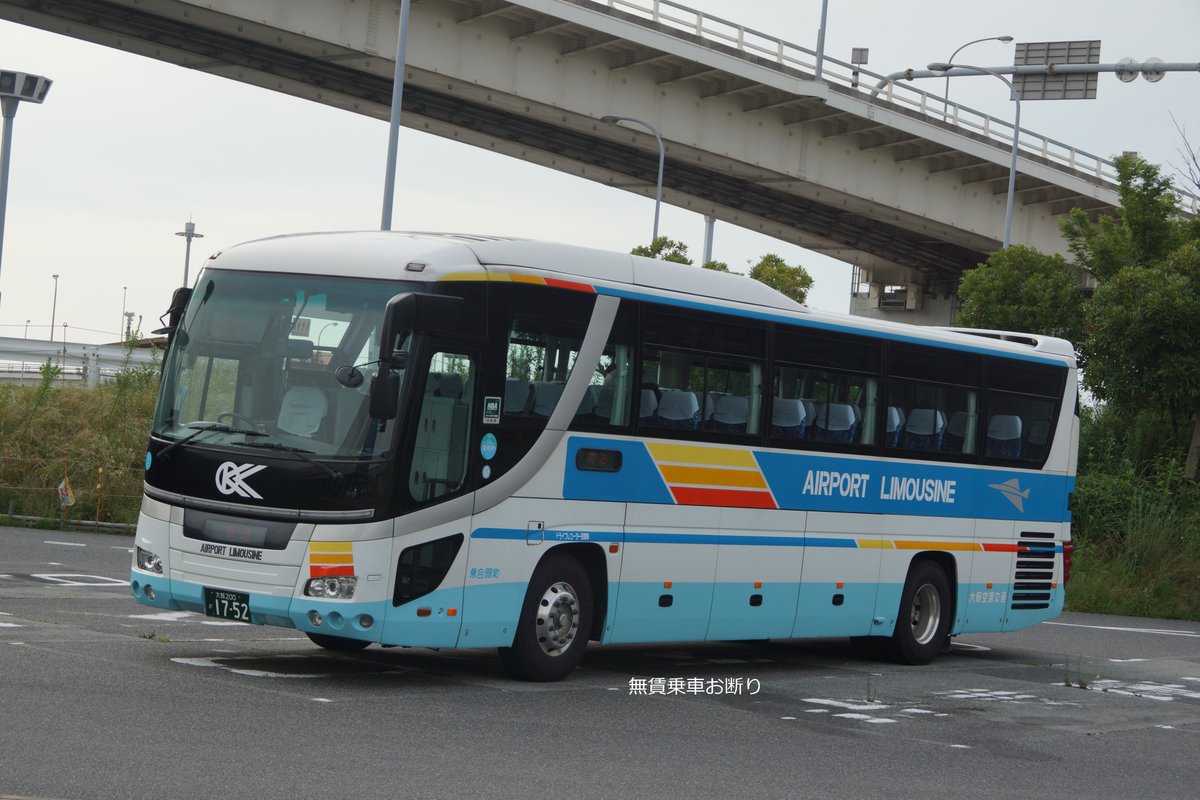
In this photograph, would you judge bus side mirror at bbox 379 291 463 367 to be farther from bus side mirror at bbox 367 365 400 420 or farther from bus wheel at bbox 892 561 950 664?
bus wheel at bbox 892 561 950 664

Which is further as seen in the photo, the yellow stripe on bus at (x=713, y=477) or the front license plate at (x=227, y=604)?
the yellow stripe on bus at (x=713, y=477)

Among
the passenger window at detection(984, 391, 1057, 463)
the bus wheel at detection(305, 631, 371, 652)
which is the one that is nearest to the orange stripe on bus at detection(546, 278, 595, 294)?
the bus wheel at detection(305, 631, 371, 652)

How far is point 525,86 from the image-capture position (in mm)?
39750

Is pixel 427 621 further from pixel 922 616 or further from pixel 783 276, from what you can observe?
pixel 783 276

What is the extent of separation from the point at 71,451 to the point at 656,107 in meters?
21.0

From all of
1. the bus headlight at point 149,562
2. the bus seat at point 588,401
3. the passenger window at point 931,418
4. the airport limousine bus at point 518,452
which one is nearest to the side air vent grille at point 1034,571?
the passenger window at point 931,418

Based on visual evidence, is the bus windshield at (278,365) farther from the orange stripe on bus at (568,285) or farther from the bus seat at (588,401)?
the bus seat at (588,401)

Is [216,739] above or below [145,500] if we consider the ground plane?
below

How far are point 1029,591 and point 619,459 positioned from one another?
22.3ft

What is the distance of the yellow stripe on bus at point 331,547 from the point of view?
11.3m

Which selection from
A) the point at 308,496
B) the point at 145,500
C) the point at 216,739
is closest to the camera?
the point at 216,739

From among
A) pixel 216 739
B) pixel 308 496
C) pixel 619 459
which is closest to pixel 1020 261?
pixel 619 459

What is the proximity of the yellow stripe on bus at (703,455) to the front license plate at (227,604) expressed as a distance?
3580 millimetres

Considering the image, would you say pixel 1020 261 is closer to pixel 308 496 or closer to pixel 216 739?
pixel 308 496
